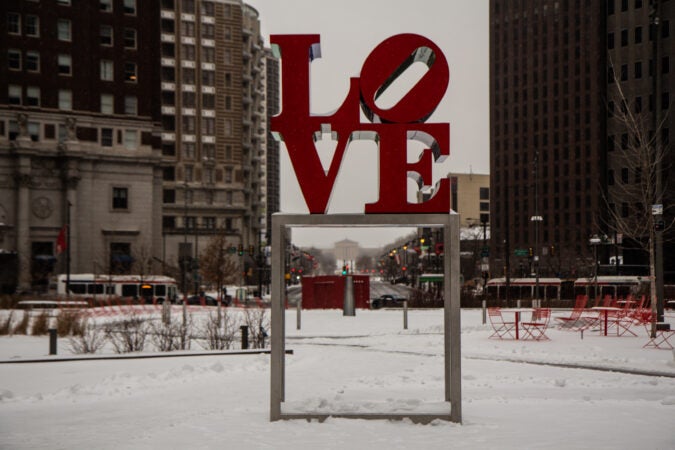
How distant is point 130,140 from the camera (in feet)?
218

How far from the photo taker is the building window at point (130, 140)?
66312mm

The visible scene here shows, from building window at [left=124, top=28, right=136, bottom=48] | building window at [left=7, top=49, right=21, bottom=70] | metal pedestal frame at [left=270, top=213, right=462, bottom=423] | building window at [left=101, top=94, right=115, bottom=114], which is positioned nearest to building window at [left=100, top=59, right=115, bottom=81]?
building window at [left=101, top=94, right=115, bottom=114]

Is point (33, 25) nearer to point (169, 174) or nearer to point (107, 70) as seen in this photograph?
point (107, 70)

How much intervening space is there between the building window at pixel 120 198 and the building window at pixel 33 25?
15.7m

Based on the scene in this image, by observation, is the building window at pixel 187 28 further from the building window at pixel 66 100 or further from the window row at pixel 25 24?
the building window at pixel 66 100

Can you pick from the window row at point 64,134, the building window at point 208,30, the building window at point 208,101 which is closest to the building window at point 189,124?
the building window at point 208,101

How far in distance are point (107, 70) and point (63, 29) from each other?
17.1 ft

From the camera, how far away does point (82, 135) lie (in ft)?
212

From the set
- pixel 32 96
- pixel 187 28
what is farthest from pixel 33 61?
pixel 187 28

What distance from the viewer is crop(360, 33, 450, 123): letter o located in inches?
397

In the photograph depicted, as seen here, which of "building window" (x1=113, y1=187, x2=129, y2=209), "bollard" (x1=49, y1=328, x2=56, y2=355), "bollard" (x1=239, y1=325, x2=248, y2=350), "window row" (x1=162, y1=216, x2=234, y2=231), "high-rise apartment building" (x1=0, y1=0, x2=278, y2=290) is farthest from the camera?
"window row" (x1=162, y1=216, x2=234, y2=231)

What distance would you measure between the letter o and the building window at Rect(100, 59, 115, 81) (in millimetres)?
60962

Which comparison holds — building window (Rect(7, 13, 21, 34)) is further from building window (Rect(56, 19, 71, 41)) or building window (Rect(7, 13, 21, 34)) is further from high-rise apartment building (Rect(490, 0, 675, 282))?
high-rise apartment building (Rect(490, 0, 675, 282))

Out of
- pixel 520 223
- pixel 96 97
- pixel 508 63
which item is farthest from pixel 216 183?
pixel 508 63
